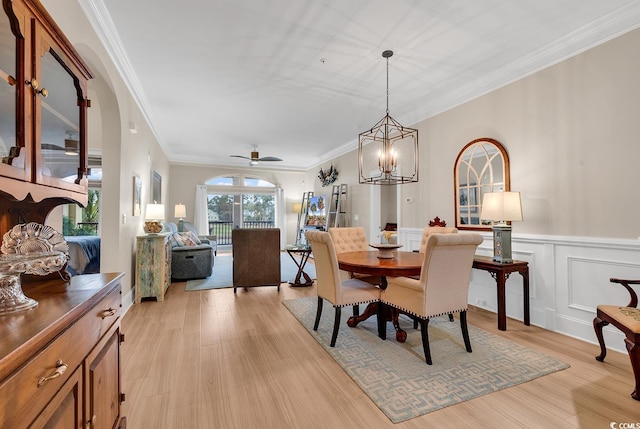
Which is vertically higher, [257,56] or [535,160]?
[257,56]

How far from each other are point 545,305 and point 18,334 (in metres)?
3.89

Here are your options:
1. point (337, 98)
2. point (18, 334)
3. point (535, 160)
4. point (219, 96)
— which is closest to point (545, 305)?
point (535, 160)

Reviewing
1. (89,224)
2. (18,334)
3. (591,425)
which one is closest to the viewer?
(18,334)

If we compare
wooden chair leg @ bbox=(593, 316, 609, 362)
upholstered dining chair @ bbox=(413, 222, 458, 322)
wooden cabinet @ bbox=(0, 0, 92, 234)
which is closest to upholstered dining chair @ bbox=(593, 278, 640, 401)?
wooden chair leg @ bbox=(593, 316, 609, 362)

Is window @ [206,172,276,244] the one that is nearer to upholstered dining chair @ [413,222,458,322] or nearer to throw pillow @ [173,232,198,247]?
throw pillow @ [173,232,198,247]

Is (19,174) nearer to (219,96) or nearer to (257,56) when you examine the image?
(257,56)

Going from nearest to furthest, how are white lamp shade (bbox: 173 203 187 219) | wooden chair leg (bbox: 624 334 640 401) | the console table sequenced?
wooden chair leg (bbox: 624 334 640 401), the console table, white lamp shade (bbox: 173 203 187 219)

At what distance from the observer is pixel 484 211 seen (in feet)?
10.6

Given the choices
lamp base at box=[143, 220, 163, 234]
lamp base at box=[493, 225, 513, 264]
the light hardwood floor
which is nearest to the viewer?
the light hardwood floor

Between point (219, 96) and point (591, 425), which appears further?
point (219, 96)

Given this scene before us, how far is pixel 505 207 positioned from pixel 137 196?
4.53 meters

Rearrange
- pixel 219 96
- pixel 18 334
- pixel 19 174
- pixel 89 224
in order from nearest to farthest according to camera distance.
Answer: pixel 18 334 < pixel 19 174 < pixel 219 96 < pixel 89 224

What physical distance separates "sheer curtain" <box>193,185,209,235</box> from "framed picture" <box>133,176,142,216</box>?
4.37m

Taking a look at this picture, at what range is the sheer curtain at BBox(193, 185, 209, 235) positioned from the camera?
863 centimetres
